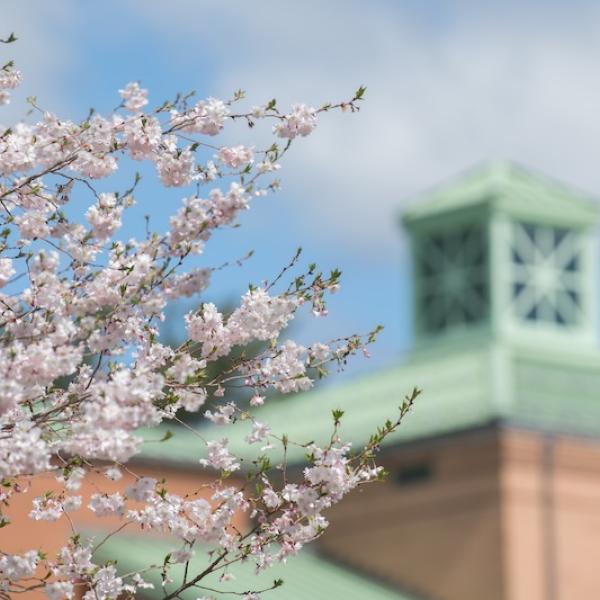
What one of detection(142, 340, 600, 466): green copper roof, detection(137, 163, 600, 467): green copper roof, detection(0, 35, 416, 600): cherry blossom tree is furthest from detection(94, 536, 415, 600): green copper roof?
detection(0, 35, 416, 600): cherry blossom tree

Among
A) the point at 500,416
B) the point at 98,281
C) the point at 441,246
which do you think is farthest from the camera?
the point at 441,246

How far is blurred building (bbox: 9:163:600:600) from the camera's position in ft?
117

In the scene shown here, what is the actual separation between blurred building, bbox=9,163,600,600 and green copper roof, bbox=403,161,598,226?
0.04 metres

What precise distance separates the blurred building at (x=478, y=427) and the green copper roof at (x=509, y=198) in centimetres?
4

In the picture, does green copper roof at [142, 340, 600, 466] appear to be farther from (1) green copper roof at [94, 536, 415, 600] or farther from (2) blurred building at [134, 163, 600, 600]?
A: (1) green copper roof at [94, 536, 415, 600]

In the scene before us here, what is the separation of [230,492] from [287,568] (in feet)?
86.9

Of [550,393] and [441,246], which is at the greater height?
[441,246]

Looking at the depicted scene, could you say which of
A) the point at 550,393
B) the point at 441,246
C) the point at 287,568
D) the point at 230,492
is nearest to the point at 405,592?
the point at 287,568

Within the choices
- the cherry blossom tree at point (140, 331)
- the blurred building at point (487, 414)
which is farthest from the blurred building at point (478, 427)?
the cherry blossom tree at point (140, 331)

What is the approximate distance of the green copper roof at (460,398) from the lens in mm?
36219

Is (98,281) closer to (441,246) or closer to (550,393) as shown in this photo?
(550,393)

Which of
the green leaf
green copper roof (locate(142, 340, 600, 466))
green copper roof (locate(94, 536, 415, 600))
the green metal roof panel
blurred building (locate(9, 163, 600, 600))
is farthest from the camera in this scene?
the green metal roof panel

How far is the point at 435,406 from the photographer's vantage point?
3794 centimetres

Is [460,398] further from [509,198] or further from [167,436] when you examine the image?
[167,436]
